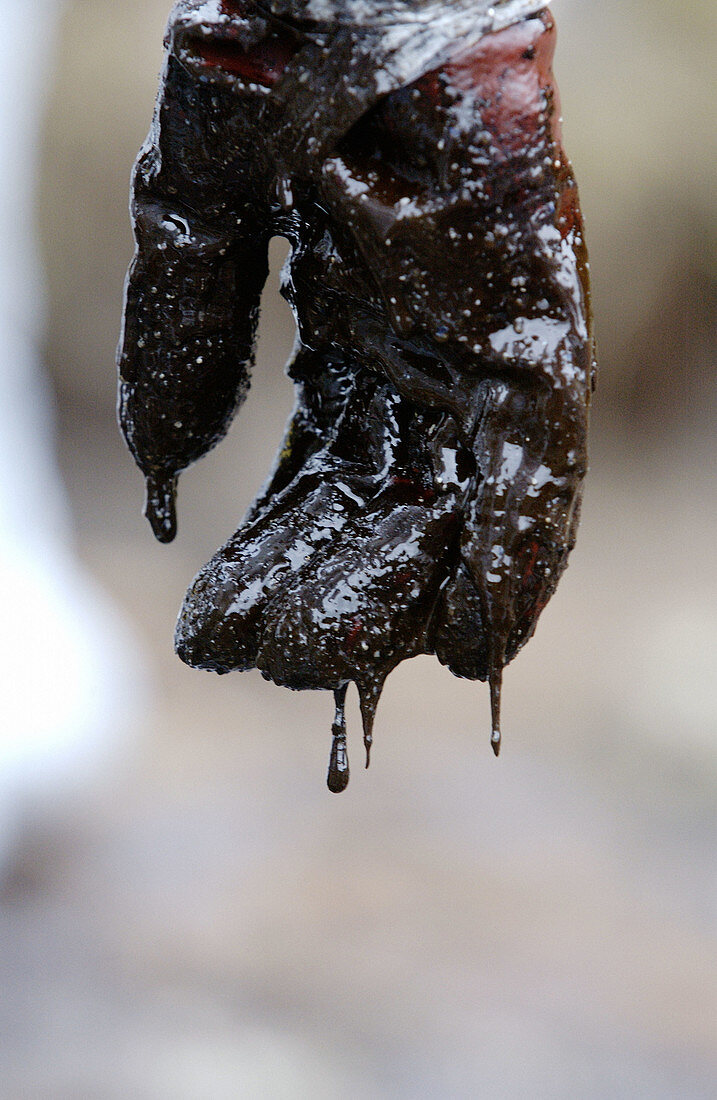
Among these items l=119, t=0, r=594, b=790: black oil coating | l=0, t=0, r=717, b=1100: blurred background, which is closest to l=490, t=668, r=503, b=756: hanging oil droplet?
l=119, t=0, r=594, b=790: black oil coating

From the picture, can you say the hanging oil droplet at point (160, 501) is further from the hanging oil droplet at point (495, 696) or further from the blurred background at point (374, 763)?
the blurred background at point (374, 763)

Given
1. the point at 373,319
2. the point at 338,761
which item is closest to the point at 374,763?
the point at 338,761

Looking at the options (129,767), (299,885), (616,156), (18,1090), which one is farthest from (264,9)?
(616,156)

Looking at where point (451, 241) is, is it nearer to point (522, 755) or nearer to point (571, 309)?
point (571, 309)

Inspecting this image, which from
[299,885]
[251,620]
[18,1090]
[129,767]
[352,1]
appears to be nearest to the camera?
[352,1]

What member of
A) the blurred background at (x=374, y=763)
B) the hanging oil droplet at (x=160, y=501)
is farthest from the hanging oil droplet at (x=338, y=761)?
the blurred background at (x=374, y=763)

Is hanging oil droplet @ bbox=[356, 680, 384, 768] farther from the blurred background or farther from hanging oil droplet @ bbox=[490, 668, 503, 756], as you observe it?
the blurred background

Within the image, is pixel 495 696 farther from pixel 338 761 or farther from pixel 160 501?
pixel 160 501
